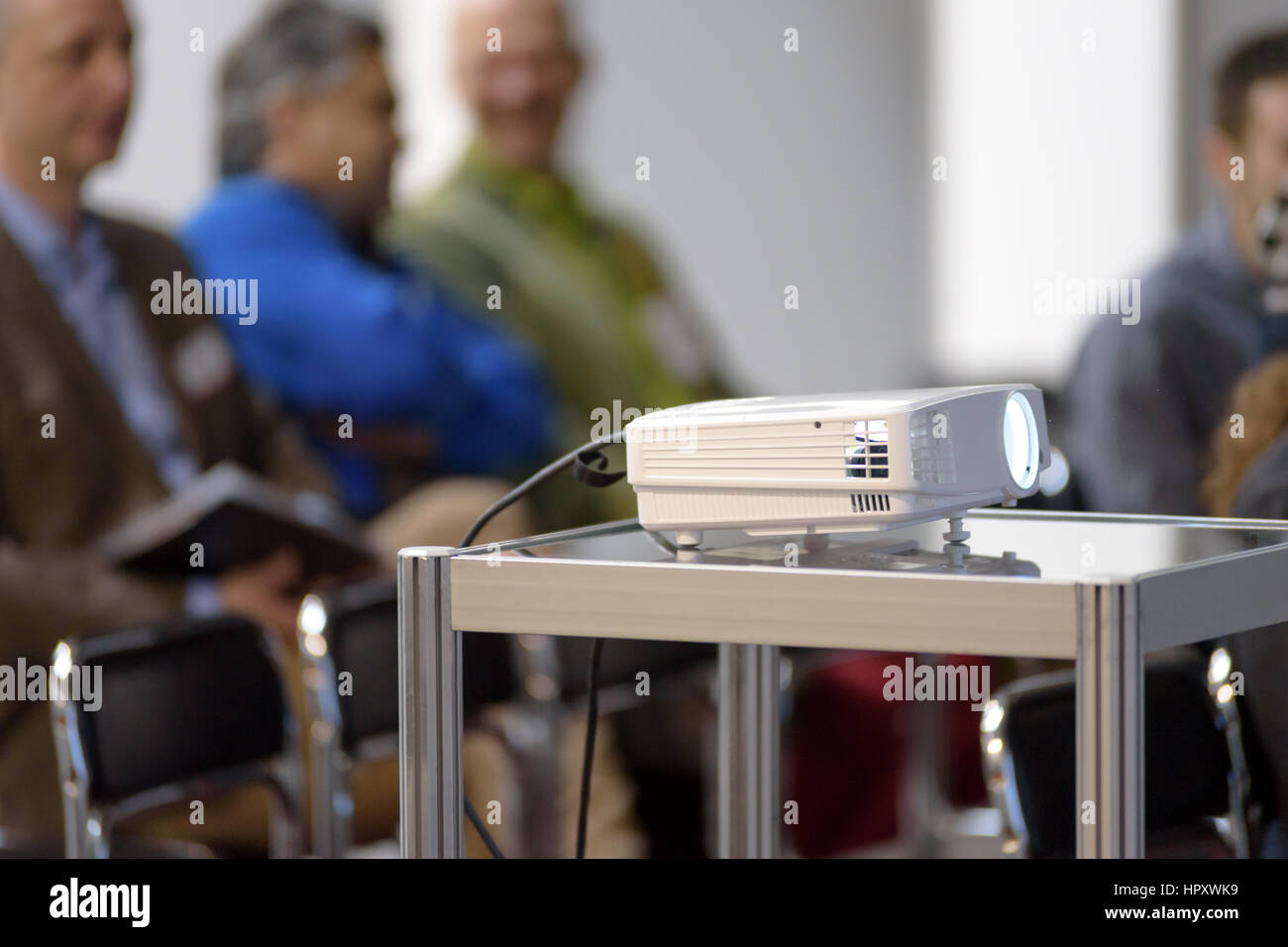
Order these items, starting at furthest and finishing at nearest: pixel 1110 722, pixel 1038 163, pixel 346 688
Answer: pixel 1038 163 < pixel 346 688 < pixel 1110 722

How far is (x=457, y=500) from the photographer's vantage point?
97.8 inches

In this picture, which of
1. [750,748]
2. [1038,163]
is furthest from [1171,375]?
[750,748]

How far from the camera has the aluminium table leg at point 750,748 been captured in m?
1.24

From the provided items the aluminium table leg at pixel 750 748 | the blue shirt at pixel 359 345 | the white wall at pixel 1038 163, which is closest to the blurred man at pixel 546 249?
the blue shirt at pixel 359 345

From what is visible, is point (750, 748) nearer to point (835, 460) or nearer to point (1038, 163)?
point (835, 460)

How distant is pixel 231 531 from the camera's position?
7.39 feet

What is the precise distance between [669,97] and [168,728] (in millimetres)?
1667

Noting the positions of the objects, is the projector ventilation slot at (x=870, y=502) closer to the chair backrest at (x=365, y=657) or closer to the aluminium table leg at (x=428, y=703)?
the aluminium table leg at (x=428, y=703)

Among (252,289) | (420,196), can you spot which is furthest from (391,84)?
(252,289)

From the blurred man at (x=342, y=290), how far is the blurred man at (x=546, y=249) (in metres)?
0.08

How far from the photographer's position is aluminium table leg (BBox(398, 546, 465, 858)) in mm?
898

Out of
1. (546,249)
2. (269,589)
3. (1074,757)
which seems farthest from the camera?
(546,249)

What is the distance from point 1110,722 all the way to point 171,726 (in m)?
0.99
